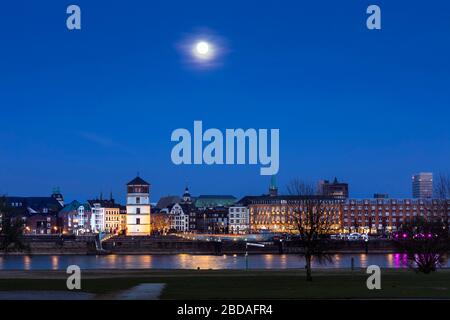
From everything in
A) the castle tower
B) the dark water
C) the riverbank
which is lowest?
the riverbank

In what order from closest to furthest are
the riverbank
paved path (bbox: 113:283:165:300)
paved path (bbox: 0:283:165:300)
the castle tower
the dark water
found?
1. paved path (bbox: 0:283:165:300)
2. paved path (bbox: 113:283:165:300)
3. the dark water
4. the riverbank
5. the castle tower

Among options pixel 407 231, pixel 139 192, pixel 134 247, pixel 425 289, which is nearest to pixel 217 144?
pixel 425 289

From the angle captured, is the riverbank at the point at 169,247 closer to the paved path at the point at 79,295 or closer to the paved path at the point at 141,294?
the paved path at the point at 141,294

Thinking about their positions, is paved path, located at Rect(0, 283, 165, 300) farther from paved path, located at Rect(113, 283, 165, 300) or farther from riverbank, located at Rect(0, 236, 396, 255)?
riverbank, located at Rect(0, 236, 396, 255)

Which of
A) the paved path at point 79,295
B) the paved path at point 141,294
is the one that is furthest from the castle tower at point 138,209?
the paved path at point 79,295

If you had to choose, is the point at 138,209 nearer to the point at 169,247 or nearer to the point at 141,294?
the point at 169,247

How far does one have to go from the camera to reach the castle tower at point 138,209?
527 feet

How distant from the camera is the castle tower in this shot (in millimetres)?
160500

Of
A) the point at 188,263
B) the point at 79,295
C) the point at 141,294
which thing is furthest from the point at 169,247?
the point at 79,295

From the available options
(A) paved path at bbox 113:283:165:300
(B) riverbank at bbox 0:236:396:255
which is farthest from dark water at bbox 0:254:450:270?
(A) paved path at bbox 113:283:165:300

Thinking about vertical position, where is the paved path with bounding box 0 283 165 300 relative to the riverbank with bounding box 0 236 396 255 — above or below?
above

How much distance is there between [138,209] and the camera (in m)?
162
